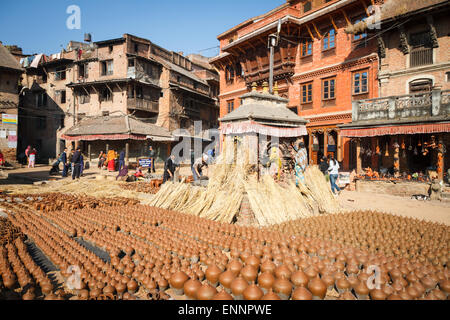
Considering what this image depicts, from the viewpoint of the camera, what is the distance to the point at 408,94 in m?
12.5

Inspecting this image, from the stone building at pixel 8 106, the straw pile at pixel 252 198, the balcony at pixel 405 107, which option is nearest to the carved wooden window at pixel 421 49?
the balcony at pixel 405 107

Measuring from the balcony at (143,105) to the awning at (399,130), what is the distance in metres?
21.1

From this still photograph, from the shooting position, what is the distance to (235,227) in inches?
217

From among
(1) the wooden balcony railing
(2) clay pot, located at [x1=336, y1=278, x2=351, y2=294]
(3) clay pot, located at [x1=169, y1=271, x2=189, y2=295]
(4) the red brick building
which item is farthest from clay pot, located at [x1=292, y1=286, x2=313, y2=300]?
(1) the wooden balcony railing

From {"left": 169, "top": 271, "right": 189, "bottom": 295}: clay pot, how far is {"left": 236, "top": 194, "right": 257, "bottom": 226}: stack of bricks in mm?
3406

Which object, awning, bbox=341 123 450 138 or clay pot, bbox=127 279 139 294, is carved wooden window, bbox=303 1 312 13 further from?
clay pot, bbox=127 279 139 294

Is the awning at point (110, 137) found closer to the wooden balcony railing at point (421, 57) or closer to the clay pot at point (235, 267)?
the wooden balcony railing at point (421, 57)

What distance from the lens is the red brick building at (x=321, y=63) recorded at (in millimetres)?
16172

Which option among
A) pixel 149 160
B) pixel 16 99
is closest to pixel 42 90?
pixel 16 99

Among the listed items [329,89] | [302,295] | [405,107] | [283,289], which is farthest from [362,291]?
[329,89]

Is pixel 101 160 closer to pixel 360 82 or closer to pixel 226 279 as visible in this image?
pixel 360 82

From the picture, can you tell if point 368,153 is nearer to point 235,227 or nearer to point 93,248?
point 235,227

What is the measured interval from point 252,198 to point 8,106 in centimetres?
2811
